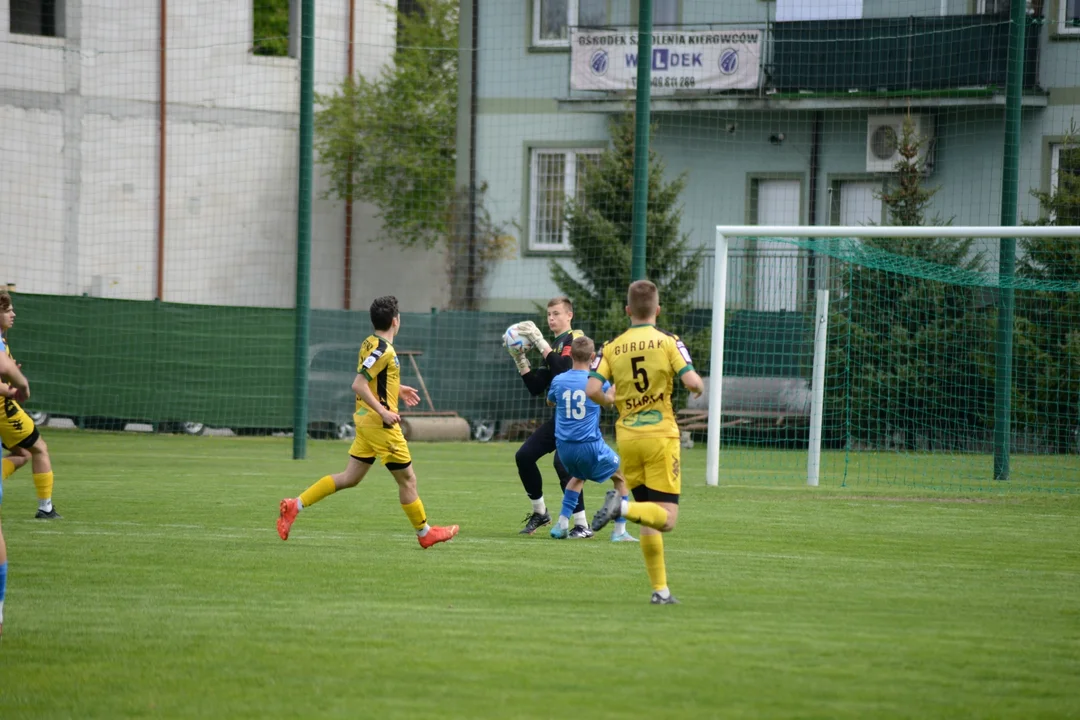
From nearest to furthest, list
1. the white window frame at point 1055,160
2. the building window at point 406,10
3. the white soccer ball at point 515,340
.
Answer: the white soccer ball at point 515,340 < the white window frame at point 1055,160 < the building window at point 406,10

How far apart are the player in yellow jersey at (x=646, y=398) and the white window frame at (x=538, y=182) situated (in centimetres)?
1978

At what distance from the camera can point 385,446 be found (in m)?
10.2

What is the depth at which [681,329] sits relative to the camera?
2409 centimetres

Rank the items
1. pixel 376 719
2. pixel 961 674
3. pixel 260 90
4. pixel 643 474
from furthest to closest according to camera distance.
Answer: pixel 260 90 < pixel 643 474 < pixel 961 674 < pixel 376 719

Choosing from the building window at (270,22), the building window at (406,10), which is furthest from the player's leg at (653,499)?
the building window at (270,22)

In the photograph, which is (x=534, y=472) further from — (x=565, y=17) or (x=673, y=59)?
(x=565, y=17)

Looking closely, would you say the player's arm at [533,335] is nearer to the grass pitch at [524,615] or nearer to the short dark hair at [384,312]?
the short dark hair at [384,312]

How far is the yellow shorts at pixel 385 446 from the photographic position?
10234mm

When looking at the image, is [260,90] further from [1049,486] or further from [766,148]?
[1049,486]

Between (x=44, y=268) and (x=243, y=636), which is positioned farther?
(x=44, y=268)

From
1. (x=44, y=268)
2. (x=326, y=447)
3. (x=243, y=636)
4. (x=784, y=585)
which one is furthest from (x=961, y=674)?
(x=44, y=268)

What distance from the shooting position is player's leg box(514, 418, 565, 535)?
1130 cm

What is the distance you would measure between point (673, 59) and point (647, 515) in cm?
1985

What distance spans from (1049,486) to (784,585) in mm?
8596
